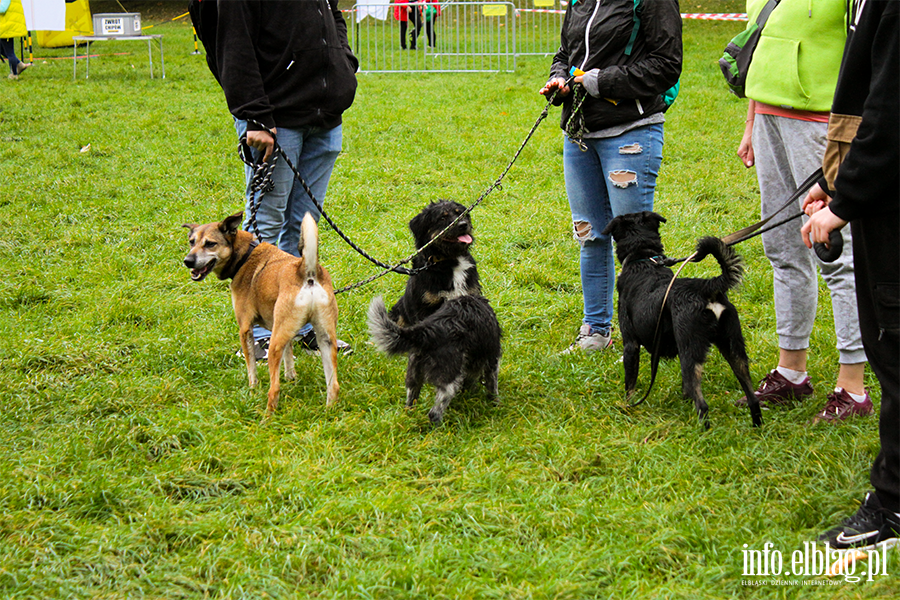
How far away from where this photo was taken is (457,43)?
57.3 feet

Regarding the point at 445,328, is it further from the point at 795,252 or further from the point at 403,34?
the point at 403,34

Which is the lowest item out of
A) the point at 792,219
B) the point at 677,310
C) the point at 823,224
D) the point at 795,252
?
the point at 677,310

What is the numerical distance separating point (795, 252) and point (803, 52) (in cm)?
95

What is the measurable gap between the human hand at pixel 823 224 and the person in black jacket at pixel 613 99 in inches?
65.5

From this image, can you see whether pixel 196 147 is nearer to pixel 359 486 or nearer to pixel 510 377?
pixel 510 377

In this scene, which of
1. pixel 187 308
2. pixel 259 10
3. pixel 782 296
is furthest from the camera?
pixel 187 308

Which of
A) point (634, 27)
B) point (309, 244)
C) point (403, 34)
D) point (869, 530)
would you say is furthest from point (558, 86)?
point (403, 34)

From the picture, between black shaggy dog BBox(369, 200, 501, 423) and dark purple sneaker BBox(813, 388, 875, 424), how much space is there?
5.28 feet

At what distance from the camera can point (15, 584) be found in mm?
2465

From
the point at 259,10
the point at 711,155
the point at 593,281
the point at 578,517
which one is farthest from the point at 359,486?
the point at 711,155

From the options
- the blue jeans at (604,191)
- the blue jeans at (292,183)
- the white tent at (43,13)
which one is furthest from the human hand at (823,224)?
the white tent at (43,13)

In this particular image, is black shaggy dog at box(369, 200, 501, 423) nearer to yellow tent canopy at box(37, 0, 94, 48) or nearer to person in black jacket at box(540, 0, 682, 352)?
person in black jacket at box(540, 0, 682, 352)

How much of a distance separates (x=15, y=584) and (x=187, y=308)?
9.90 ft

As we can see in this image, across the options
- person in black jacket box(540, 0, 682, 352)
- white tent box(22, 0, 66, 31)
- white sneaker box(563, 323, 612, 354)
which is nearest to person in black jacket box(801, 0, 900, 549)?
person in black jacket box(540, 0, 682, 352)
